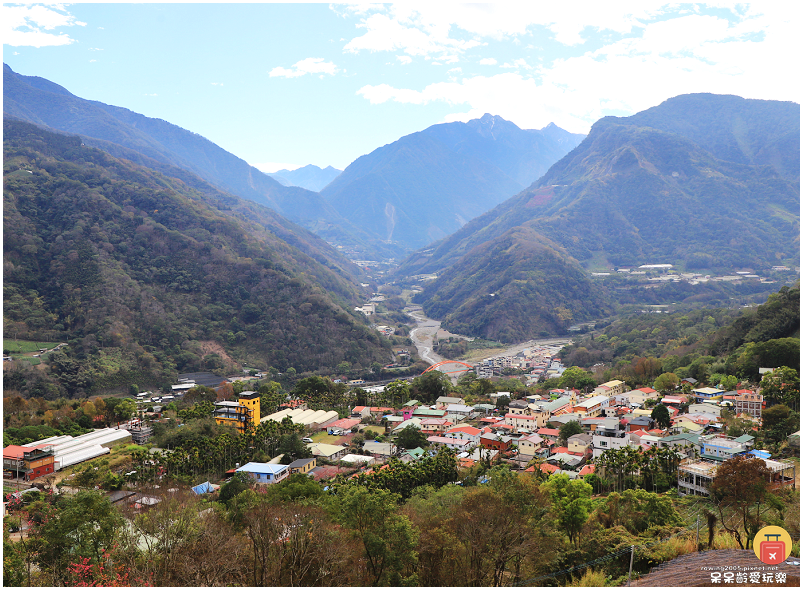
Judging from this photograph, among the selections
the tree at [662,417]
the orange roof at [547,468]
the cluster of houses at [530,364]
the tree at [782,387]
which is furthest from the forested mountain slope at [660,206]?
the orange roof at [547,468]

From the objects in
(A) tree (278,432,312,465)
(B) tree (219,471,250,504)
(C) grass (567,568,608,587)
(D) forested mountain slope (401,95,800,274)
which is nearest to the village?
(A) tree (278,432,312,465)

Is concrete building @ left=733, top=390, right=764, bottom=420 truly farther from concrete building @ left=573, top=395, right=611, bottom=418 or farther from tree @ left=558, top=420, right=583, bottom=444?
tree @ left=558, top=420, right=583, bottom=444

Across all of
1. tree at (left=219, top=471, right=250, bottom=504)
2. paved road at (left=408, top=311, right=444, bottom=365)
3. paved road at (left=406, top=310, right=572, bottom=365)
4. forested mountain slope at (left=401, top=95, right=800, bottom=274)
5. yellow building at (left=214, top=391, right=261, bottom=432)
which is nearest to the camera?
tree at (left=219, top=471, right=250, bottom=504)

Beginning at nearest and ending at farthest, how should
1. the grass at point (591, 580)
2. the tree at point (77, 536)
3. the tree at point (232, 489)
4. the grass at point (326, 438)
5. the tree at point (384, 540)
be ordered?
1. the tree at point (384, 540)
2. the grass at point (591, 580)
3. the tree at point (77, 536)
4. the tree at point (232, 489)
5. the grass at point (326, 438)

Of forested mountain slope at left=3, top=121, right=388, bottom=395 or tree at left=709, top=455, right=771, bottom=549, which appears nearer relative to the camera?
tree at left=709, top=455, right=771, bottom=549

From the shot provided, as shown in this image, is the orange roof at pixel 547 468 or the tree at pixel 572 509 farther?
the orange roof at pixel 547 468

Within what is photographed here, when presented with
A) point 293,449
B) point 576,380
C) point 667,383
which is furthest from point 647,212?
point 293,449

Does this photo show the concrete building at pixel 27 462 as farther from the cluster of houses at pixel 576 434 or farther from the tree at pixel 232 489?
the cluster of houses at pixel 576 434
